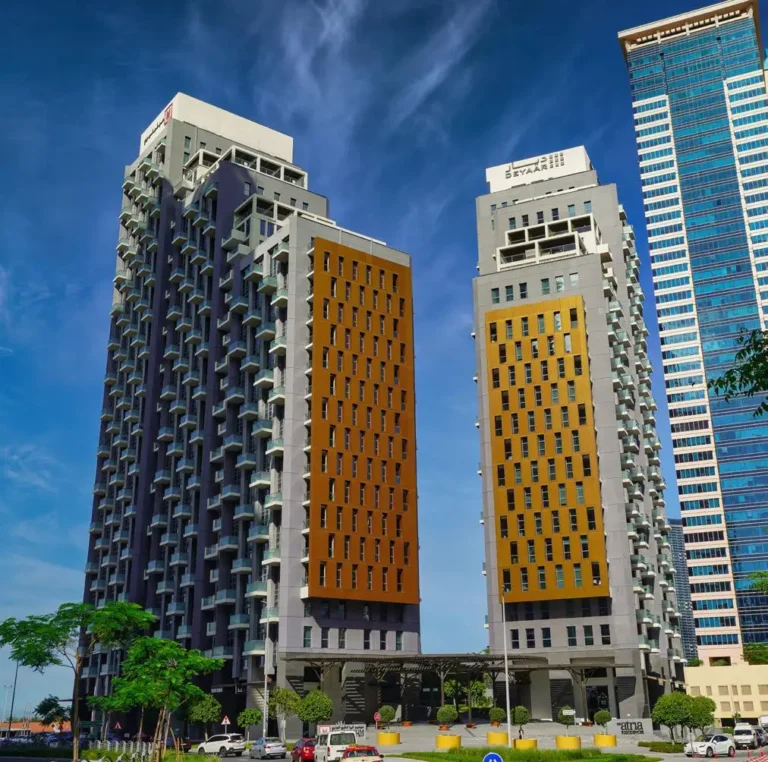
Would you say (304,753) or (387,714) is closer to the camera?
(304,753)

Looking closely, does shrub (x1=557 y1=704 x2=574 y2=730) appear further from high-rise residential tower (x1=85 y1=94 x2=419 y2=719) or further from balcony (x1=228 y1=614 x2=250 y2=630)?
balcony (x1=228 y1=614 x2=250 y2=630)

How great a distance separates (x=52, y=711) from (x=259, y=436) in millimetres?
72526

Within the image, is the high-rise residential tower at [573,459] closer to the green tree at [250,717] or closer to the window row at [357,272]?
the window row at [357,272]

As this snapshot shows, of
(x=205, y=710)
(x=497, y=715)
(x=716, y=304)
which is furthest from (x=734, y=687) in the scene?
(x=205, y=710)

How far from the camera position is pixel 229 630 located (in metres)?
96.7

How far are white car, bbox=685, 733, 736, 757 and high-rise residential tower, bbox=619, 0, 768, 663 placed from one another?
110 metres

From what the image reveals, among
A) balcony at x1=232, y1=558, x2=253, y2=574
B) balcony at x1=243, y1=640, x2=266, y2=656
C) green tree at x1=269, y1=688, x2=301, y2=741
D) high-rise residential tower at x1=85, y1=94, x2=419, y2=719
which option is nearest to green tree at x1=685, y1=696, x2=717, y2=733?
green tree at x1=269, y1=688, x2=301, y2=741

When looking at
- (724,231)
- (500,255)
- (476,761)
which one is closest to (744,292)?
(724,231)

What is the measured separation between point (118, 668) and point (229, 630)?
80.0 feet

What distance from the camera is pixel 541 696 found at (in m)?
103

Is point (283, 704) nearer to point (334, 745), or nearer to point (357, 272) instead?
point (334, 745)

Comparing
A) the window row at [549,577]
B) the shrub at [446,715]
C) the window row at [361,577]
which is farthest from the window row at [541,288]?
the shrub at [446,715]

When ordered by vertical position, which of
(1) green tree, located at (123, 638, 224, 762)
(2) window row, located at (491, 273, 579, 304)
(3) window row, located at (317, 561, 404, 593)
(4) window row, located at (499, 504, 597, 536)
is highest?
(2) window row, located at (491, 273, 579, 304)

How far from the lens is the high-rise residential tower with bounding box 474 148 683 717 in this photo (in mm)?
102375
